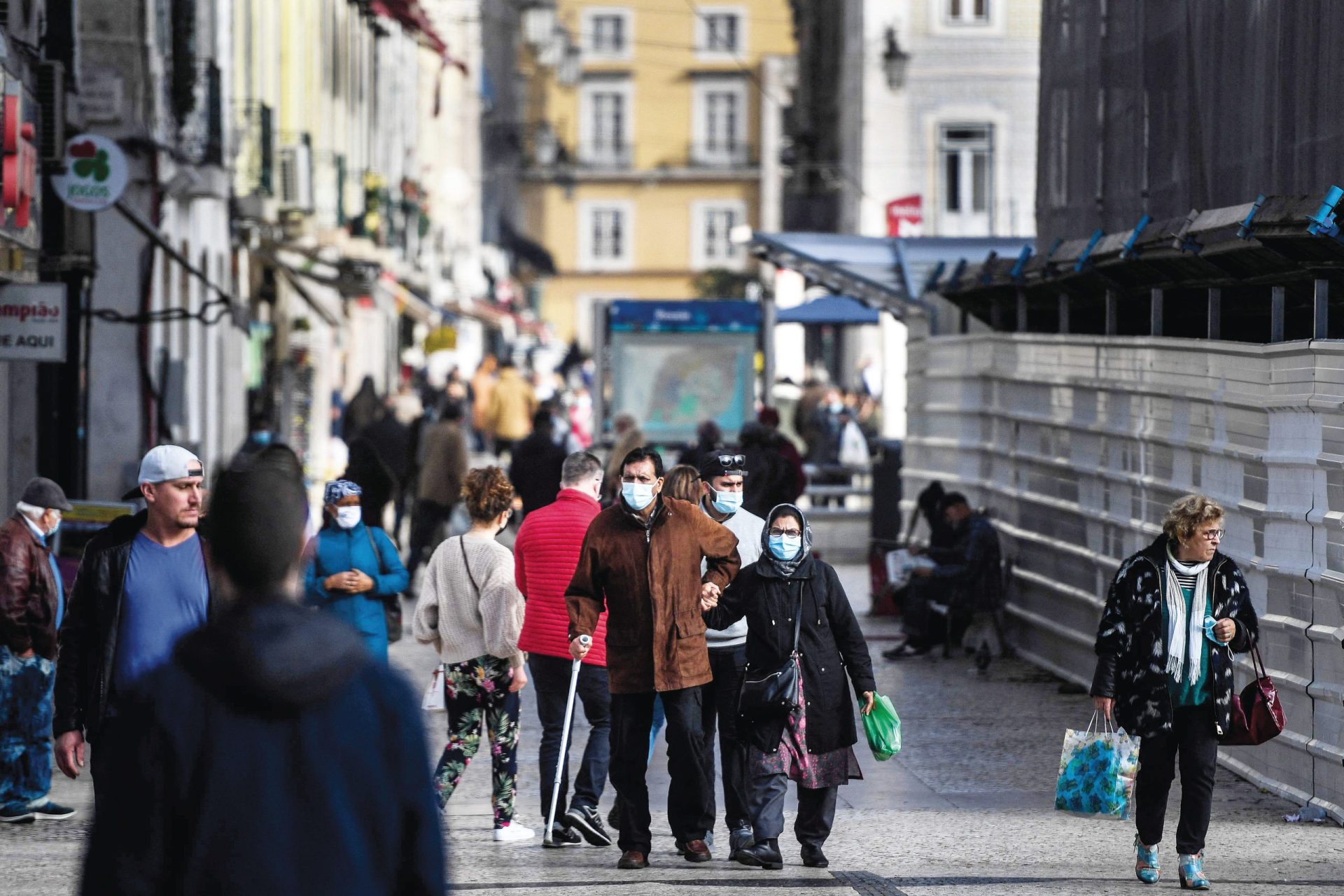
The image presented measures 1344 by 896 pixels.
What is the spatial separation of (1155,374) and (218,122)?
13.9 meters

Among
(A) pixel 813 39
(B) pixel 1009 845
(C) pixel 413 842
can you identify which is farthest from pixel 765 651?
(A) pixel 813 39

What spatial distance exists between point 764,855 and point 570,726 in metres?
1.08

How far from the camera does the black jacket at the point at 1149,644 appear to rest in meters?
8.88

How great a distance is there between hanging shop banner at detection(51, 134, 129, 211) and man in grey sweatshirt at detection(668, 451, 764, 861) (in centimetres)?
787

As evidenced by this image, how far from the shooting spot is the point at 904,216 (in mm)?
36781

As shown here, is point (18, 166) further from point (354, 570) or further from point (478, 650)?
point (478, 650)

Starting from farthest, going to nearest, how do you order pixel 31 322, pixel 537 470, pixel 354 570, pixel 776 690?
pixel 537 470, pixel 31 322, pixel 354 570, pixel 776 690

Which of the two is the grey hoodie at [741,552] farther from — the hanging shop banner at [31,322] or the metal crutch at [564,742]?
the hanging shop banner at [31,322]

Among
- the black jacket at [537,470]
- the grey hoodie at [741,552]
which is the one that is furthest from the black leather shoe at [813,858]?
the black jacket at [537,470]

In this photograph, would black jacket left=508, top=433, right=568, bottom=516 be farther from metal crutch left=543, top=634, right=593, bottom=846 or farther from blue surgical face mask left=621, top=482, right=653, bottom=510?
blue surgical face mask left=621, top=482, right=653, bottom=510

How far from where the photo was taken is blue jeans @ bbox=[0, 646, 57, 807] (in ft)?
34.0

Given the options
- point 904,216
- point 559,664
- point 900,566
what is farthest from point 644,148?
point 559,664

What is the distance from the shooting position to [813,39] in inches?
2108

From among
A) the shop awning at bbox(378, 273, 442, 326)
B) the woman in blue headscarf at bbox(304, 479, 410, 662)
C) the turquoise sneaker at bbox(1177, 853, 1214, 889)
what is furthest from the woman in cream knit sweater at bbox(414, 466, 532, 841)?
the shop awning at bbox(378, 273, 442, 326)
